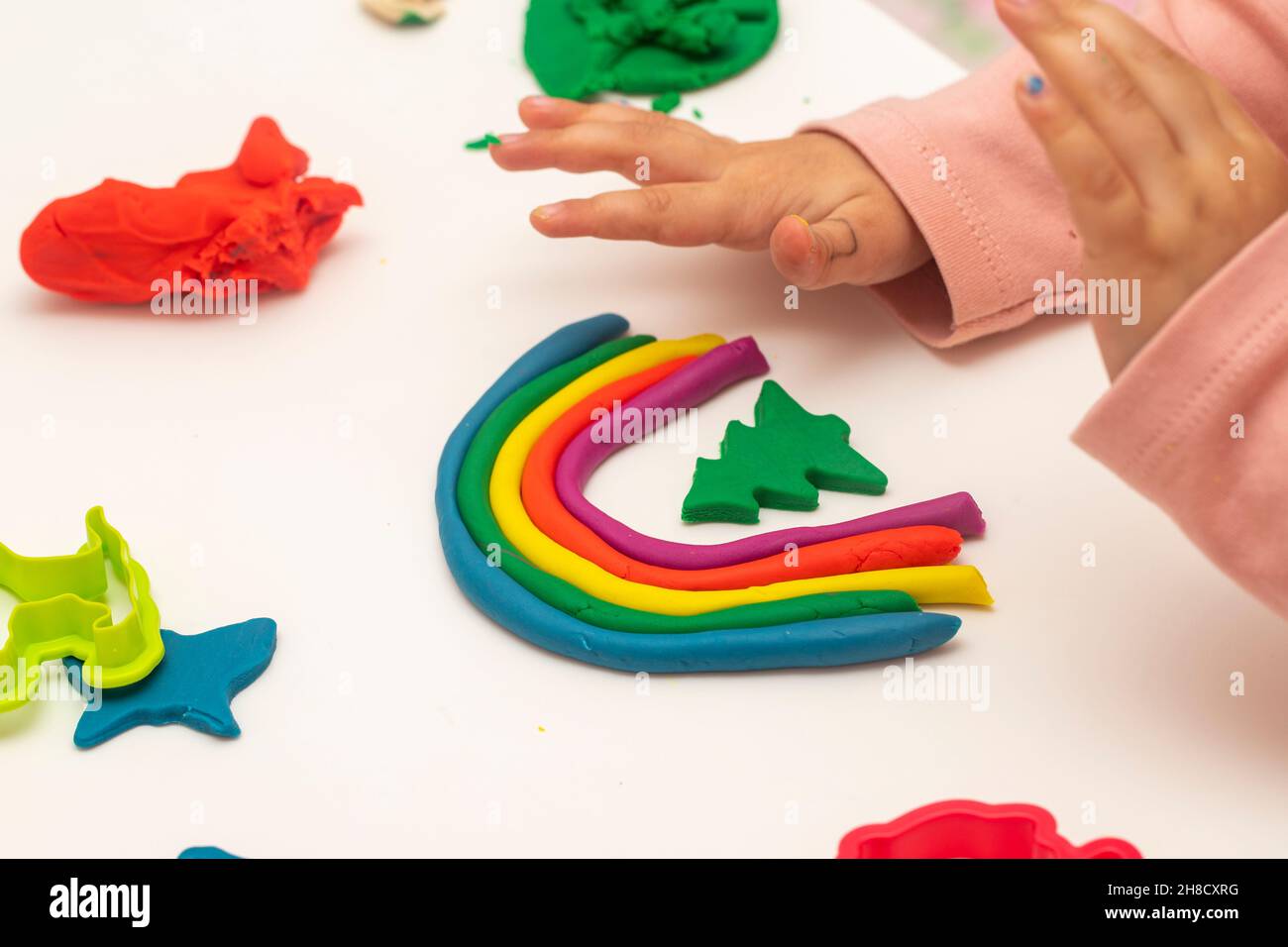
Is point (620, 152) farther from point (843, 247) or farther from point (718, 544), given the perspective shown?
point (718, 544)

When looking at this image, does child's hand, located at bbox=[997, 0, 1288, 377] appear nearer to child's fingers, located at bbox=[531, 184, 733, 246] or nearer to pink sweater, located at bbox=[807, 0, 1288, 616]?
pink sweater, located at bbox=[807, 0, 1288, 616]

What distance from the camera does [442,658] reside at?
0.59 m

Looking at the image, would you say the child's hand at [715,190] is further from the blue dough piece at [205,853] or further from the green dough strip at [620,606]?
the blue dough piece at [205,853]

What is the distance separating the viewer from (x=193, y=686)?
1.88 feet

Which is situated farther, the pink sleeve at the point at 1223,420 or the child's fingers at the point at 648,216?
the child's fingers at the point at 648,216

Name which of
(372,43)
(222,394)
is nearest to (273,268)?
(222,394)

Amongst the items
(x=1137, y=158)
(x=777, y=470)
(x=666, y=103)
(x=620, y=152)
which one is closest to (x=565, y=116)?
(x=620, y=152)

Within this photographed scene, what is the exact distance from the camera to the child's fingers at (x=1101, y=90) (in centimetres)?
51

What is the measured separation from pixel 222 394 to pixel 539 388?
164 mm

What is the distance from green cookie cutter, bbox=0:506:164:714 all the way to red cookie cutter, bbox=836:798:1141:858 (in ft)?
0.96

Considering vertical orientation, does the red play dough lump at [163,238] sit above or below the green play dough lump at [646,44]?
below

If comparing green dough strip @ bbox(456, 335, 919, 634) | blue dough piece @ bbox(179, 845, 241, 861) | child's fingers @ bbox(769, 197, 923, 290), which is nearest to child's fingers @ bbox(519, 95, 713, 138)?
child's fingers @ bbox(769, 197, 923, 290)

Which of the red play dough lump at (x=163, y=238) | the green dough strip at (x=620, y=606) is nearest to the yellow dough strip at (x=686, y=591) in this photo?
the green dough strip at (x=620, y=606)

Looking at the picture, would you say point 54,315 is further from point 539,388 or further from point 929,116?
point 929,116
